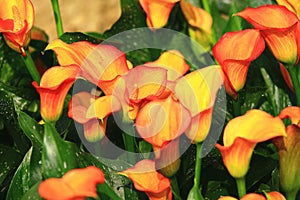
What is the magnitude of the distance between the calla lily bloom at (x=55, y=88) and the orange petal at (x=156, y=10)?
24cm

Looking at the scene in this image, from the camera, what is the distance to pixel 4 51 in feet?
3.83

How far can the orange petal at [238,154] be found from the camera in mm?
770

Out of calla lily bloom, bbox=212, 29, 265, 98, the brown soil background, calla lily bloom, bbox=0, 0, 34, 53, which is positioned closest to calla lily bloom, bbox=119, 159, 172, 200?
calla lily bloom, bbox=212, 29, 265, 98

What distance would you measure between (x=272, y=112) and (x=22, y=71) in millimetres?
380

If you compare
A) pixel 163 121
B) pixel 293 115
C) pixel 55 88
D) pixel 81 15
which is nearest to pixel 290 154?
pixel 293 115

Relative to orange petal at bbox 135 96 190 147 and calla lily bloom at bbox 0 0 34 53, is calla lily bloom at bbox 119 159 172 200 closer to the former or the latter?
orange petal at bbox 135 96 190 147

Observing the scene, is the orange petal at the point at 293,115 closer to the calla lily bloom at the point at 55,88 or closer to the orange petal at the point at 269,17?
the orange petal at the point at 269,17

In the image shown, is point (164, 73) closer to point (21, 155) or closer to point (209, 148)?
point (209, 148)

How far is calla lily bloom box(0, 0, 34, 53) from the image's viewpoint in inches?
36.3

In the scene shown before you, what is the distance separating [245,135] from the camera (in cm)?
76

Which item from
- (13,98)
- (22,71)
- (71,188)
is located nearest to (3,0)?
(13,98)

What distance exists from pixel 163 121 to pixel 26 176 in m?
0.20

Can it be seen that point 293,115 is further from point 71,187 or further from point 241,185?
point 71,187

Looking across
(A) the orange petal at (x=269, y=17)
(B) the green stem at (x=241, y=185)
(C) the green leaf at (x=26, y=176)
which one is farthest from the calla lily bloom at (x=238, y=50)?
(C) the green leaf at (x=26, y=176)
